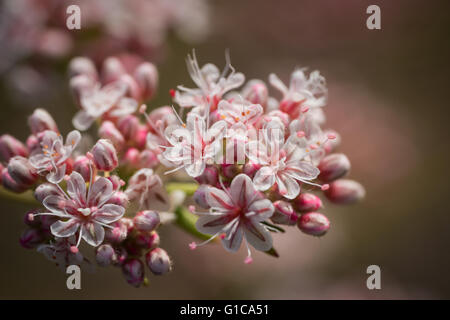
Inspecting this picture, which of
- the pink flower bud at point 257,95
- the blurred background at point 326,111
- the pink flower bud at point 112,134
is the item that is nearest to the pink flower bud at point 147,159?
the pink flower bud at point 112,134

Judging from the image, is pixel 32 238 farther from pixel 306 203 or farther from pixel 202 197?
pixel 306 203

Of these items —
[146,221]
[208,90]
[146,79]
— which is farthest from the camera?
[146,79]

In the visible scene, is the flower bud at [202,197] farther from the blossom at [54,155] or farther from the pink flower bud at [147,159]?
the blossom at [54,155]

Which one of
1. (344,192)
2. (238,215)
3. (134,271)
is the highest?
(344,192)

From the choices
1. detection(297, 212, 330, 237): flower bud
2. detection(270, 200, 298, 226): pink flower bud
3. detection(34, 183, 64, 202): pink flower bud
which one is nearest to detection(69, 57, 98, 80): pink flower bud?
detection(34, 183, 64, 202): pink flower bud

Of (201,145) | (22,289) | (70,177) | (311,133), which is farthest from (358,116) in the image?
(22,289)

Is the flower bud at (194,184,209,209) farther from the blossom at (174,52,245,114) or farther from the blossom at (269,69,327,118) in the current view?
the blossom at (269,69,327,118)

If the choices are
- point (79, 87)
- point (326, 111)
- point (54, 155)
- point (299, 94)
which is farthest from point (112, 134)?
point (326, 111)
